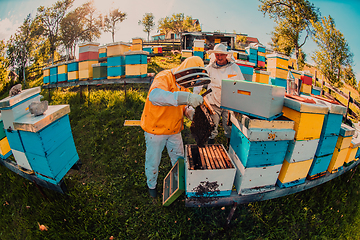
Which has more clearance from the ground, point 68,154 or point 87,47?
point 87,47

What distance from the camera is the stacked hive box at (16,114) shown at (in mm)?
1878

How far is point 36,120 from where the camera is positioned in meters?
1.78

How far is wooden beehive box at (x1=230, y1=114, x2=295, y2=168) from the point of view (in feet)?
5.49

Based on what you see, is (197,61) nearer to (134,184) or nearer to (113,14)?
(134,184)

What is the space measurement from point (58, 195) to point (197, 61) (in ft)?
9.97

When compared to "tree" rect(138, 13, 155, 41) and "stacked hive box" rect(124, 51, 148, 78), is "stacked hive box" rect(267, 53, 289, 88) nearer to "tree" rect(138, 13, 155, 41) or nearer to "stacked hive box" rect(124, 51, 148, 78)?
"stacked hive box" rect(124, 51, 148, 78)

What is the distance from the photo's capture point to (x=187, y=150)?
2307 millimetres

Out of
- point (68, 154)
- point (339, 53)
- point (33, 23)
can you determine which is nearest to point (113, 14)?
point (33, 23)

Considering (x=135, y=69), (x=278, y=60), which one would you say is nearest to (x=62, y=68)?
(x=135, y=69)

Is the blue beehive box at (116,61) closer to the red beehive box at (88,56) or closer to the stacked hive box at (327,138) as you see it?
the red beehive box at (88,56)

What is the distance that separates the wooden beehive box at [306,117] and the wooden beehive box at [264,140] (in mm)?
94

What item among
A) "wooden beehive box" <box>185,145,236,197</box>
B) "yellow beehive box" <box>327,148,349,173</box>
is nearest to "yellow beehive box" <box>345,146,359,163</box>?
"yellow beehive box" <box>327,148,349,173</box>

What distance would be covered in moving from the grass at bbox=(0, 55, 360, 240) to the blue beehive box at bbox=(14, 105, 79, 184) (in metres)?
0.76

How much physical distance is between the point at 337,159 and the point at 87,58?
6.65m
